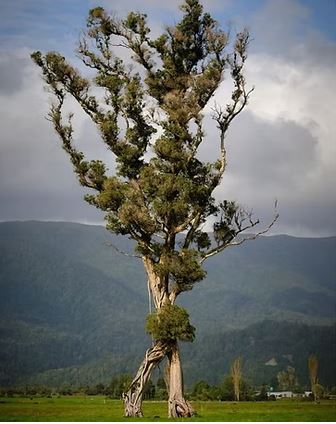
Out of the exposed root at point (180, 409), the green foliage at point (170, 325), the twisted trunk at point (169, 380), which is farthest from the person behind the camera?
the twisted trunk at point (169, 380)

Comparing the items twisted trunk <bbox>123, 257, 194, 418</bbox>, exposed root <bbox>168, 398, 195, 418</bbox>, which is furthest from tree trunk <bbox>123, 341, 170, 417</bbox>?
exposed root <bbox>168, 398, 195, 418</bbox>

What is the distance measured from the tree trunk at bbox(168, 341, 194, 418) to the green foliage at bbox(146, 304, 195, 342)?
856mm

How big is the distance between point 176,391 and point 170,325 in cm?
206

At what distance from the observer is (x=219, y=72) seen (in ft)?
72.3

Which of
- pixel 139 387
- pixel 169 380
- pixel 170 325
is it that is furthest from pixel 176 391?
pixel 170 325

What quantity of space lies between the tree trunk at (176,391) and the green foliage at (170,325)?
86 cm

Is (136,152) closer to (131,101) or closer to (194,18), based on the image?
(131,101)

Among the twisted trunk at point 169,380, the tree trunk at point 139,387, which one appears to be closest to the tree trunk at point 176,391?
the twisted trunk at point 169,380

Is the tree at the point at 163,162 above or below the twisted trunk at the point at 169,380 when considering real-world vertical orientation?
above

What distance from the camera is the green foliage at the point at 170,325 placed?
65.4 ft

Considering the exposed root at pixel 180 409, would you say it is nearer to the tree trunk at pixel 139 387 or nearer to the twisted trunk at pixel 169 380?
the twisted trunk at pixel 169 380

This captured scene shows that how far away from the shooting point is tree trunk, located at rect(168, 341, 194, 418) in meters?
20.4

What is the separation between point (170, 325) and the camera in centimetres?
1995

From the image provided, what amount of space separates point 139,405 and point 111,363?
170m
